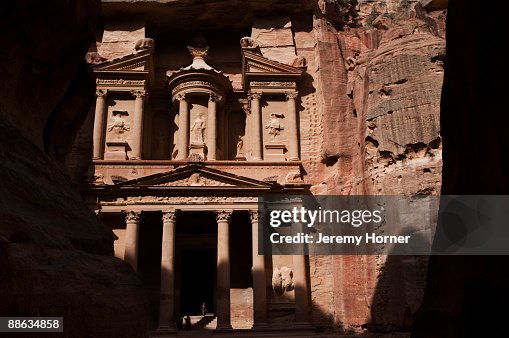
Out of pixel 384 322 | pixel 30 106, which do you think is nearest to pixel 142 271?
pixel 384 322

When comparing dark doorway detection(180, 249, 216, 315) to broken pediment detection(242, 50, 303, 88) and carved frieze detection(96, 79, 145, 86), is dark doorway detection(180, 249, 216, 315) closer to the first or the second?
carved frieze detection(96, 79, 145, 86)

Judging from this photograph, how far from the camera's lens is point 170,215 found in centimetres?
2047

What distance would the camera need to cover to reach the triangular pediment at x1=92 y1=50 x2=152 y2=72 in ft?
80.1

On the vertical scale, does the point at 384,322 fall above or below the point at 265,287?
below

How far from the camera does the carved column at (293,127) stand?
23203mm

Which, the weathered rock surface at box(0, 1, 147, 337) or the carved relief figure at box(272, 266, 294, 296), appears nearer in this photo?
the weathered rock surface at box(0, 1, 147, 337)

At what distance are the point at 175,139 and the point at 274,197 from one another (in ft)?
21.9

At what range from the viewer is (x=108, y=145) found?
926 inches

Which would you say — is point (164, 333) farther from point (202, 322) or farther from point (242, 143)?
point (242, 143)

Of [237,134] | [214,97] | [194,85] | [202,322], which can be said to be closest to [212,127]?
[214,97]

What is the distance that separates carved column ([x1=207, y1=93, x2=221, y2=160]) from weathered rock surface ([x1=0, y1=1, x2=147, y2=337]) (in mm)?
16064

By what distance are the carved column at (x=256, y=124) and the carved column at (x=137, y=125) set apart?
16.9 feet

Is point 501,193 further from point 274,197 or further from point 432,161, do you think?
point 274,197

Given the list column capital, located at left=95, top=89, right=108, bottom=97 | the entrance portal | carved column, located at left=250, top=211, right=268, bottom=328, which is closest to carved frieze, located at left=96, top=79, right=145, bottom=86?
column capital, located at left=95, top=89, right=108, bottom=97
